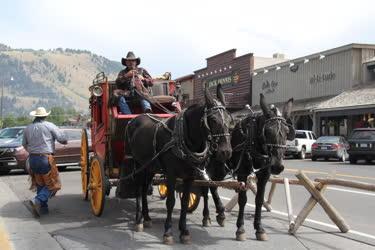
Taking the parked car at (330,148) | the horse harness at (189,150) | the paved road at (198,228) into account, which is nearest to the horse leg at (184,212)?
the paved road at (198,228)

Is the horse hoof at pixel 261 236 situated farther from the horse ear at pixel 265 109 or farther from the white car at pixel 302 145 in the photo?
the white car at pixel 302 145

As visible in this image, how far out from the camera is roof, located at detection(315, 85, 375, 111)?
102 ft

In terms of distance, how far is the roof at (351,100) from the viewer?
31.0 meters

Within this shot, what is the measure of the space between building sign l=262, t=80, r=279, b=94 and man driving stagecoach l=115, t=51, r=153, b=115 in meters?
33.9

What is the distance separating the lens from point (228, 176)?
8875 mm

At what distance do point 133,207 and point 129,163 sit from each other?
185 centimetres

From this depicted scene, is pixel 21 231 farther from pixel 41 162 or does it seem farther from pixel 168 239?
pixel 168 239

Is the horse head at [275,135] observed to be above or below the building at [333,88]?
below

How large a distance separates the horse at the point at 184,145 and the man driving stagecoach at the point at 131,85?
3.88ft

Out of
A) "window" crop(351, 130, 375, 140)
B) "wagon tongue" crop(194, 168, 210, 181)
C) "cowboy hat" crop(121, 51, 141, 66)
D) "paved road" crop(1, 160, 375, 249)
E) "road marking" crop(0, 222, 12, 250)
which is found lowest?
"paved road" crop(1, 160, 375, 249)

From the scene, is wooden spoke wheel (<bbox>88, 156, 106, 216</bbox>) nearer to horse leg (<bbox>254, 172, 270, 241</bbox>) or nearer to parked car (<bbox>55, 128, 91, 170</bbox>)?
horse leg (<bbox>254, 172, 270, 241</bbox>)

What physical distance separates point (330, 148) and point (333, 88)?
8.74 meters

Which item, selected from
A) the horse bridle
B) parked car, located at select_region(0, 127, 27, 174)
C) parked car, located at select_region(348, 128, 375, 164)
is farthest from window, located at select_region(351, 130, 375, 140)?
the horse bridle

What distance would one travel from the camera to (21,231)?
8531mm
